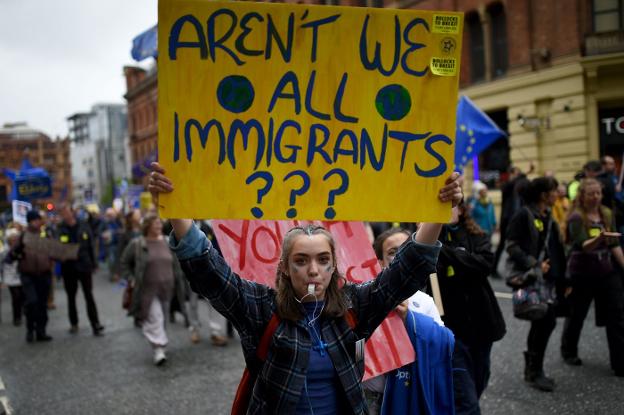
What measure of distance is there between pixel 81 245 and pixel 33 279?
0.77 metres

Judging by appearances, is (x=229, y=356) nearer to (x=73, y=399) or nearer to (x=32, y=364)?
(x=73, y=399)

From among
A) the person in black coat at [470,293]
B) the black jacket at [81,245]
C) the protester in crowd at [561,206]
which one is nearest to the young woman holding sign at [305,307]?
the person in black coat at [470,293]

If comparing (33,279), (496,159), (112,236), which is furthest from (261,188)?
(496,159)

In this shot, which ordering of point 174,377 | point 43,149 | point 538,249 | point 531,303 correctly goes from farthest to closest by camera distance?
point 43,149
point 174,377
point 538,249
point 531,303

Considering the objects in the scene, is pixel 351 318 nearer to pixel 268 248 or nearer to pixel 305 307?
pixel 305 307

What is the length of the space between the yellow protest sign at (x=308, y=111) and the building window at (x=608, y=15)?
711 inches

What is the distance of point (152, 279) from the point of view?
22.7 ft

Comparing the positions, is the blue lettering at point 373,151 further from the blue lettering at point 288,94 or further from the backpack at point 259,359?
the backpack at point 259,359

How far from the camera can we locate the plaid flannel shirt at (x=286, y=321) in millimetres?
2121

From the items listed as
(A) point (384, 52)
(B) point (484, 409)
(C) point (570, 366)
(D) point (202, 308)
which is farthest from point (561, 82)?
(A) point (384, 52)

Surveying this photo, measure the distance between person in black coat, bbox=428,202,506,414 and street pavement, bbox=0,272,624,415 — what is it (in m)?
1.04

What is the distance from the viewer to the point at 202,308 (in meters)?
10.2

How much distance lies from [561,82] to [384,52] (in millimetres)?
17991

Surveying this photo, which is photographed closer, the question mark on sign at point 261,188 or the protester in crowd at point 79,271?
the question mark on sign at point 261,188
